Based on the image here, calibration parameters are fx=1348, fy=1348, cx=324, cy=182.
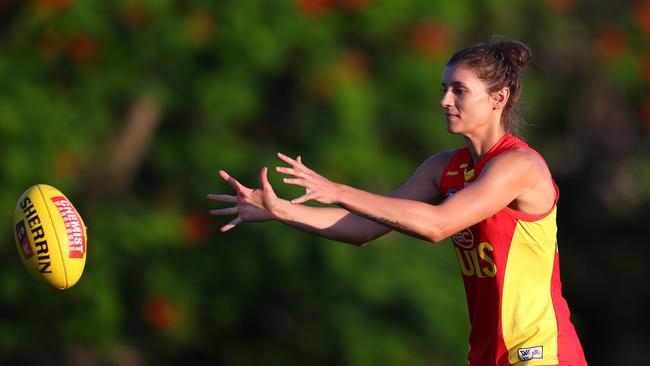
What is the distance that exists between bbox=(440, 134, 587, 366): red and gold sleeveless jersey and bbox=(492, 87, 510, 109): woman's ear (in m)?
0.18

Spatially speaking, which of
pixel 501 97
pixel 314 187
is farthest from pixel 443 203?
pixel 501 97

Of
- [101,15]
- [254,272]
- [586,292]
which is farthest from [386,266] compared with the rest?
[586,292]

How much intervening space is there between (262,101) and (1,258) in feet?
10.5

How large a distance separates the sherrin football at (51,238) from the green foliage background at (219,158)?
6.27 m

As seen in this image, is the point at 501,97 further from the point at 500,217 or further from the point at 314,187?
the point at 314,187

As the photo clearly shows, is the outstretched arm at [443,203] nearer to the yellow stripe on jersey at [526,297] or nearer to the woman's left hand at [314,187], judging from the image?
the woman's left hand at [314,187]

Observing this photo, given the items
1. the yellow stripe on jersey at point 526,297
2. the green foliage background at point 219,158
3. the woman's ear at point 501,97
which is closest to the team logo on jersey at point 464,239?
the yellow stripe on jersey at point 526,297

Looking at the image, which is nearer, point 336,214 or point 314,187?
point 314,187

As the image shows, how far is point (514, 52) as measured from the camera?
6.03m

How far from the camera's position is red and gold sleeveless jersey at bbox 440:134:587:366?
5762 mm

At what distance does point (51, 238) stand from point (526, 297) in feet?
7.70

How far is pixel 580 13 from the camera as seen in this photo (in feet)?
55.1

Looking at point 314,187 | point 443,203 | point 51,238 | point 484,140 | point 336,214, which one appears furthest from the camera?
point 51,238

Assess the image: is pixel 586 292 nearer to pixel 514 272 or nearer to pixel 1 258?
pixel 1 258
